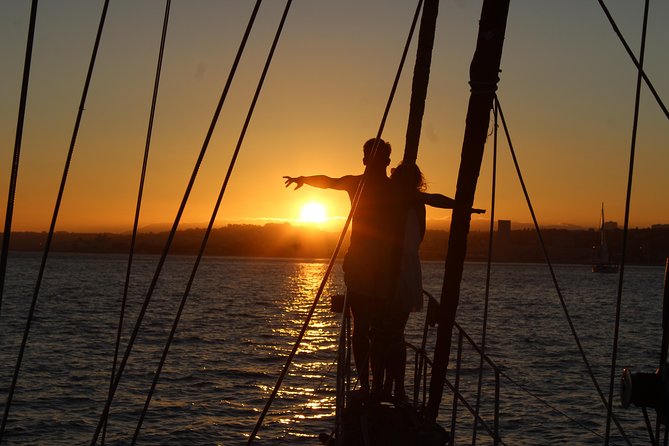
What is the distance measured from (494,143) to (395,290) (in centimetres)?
193

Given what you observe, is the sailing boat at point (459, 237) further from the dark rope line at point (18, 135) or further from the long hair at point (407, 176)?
the dark rope line at point (18, 135)

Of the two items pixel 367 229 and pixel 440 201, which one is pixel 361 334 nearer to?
pixel 367 229

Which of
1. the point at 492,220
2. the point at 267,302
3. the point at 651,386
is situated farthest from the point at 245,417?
the point at 267,302

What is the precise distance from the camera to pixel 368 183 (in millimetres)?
9031

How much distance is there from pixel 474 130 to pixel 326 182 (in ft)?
6.07

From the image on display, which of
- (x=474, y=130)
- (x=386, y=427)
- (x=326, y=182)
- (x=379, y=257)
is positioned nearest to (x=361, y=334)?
(x=379, y=257)

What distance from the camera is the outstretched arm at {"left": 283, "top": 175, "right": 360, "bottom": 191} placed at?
352 inches

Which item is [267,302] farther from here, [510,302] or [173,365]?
[173,365]

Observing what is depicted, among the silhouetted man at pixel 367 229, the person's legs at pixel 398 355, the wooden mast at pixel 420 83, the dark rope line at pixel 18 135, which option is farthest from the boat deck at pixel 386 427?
the dark rope line at pixel 18 135

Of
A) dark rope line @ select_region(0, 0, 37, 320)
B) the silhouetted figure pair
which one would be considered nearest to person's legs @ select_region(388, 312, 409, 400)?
the silhouetted figure pair

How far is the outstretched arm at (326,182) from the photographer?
8945mm

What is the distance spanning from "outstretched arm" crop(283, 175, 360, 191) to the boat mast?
1369mm

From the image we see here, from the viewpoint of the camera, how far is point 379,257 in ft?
29.2

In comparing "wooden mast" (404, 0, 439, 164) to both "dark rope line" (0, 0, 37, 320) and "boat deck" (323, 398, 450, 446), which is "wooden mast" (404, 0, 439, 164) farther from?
"dark rope line" (0, 0, 37, 320)
